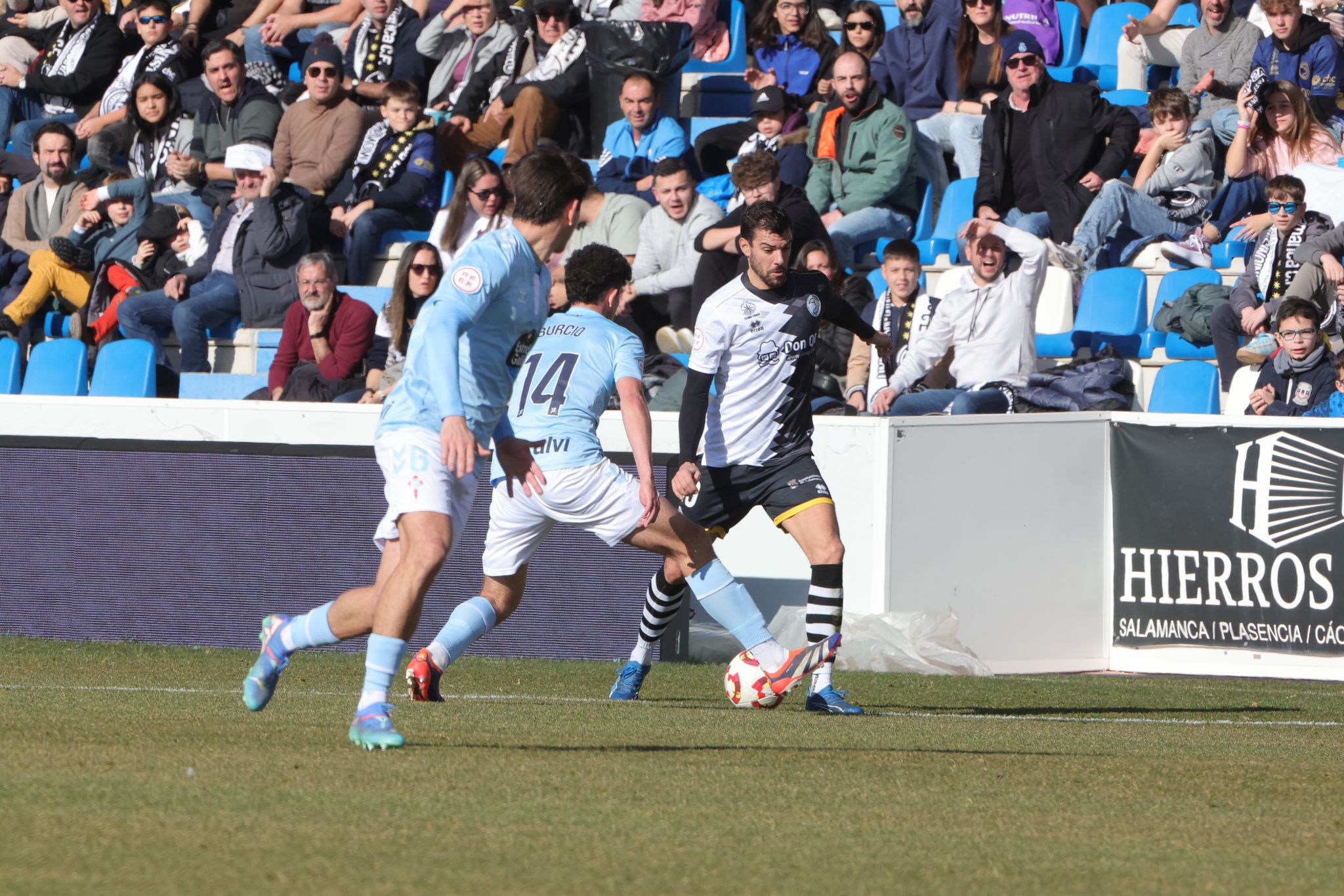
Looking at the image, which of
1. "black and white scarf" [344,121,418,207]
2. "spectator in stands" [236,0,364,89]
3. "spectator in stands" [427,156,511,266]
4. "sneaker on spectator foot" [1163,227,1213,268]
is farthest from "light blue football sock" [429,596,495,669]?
"spectator in stands" [236,0,364,89]

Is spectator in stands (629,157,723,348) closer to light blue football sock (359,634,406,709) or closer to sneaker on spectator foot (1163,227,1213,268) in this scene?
sneaker on spectator foot (1163,227,1213,268)

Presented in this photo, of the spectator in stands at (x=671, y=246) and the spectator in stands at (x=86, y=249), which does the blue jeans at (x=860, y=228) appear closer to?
the spectator in stands at (x=671, y=246)

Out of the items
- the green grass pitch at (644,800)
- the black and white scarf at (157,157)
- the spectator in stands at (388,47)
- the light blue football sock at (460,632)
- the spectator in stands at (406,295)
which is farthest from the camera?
the spectator in stands at (388,47)

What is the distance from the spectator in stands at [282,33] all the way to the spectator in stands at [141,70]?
655 mm

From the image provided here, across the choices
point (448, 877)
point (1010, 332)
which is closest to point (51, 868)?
point (448, 877)

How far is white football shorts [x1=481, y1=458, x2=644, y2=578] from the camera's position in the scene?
26.3 ft

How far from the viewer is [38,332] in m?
17.0

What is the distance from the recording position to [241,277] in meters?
16.0

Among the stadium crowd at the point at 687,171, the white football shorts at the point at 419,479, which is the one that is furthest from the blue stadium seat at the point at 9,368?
the white football shorts at the point at 419,479

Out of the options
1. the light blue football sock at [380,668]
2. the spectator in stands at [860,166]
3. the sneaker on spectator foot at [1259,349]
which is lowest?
the light blue football sock at [380,668]

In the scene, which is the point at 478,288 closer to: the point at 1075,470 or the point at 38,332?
the point at 1075,470

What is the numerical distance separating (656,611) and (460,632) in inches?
62.8

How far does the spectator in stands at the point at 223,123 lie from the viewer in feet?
57.9

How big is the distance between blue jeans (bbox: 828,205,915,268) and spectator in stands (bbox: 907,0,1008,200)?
780 mm
